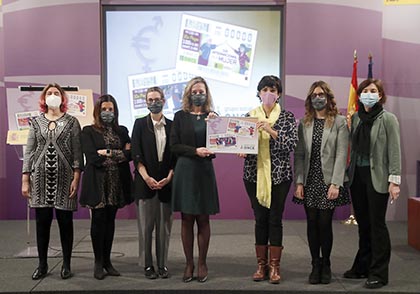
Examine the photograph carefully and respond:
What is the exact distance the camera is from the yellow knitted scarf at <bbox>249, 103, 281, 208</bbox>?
3.62m

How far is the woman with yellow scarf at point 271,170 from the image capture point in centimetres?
363

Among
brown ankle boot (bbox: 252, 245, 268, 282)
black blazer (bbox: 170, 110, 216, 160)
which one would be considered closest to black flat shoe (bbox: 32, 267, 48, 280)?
black blazer (bbox: 170, 110, 216, 160)

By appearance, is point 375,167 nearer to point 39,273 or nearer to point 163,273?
point 163,273

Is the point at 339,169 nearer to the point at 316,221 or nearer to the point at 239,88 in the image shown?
the point at 316,221

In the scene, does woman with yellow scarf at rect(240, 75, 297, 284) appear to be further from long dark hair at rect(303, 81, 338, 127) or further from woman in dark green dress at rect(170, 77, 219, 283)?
woman in dark green dress at rect(170, 77, 219, 283)

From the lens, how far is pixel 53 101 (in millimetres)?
3834

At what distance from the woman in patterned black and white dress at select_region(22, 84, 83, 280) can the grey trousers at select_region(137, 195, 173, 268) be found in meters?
0.54

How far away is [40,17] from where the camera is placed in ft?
21.1

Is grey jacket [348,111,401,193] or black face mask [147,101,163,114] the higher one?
black face mask [147,101,163,114]

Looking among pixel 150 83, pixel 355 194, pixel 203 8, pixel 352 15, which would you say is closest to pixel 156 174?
pixel 355 194

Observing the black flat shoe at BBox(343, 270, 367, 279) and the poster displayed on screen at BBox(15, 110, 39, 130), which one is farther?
the poster displayed on screen at BBox(15, 110, 39, 130)

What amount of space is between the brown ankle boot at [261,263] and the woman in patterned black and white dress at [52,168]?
146 centimetres

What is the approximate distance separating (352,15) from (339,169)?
344 centimetres

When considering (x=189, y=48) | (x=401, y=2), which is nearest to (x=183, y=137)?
(x=189, y=48)
